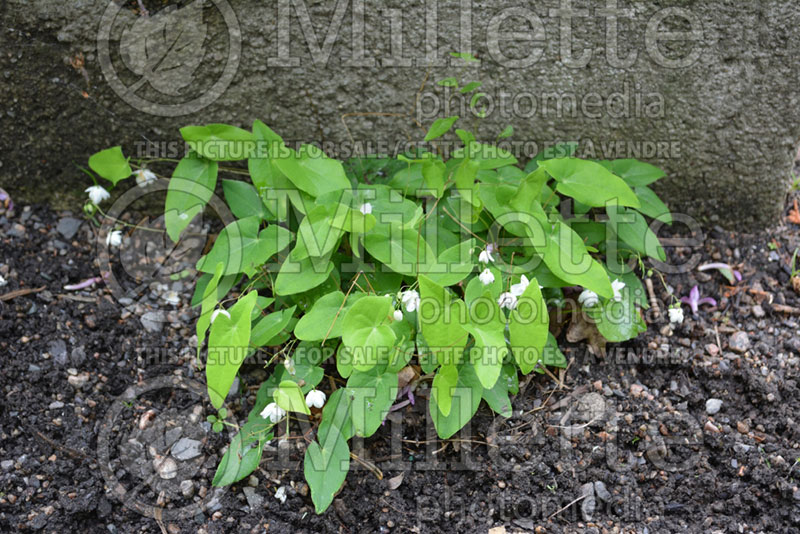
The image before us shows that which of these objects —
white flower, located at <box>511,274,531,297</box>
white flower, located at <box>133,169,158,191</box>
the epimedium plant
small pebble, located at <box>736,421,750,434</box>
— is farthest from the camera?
white flower, located at <box>133,169,158,191</box>

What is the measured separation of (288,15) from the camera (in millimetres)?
1890

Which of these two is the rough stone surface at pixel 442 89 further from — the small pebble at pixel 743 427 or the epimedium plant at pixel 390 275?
the small pebble at pixel 743 427

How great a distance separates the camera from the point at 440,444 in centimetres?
167

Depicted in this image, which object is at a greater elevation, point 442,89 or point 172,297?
point 442,89

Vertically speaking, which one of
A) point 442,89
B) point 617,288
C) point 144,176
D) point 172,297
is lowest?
point 172,297

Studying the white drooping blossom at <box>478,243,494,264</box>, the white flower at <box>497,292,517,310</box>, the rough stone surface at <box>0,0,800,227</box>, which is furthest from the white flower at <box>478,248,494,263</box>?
the rough stone surface at <box>0,0,800,227</box>

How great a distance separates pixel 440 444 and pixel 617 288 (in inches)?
23.9

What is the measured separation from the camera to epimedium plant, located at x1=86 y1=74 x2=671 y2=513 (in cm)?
146

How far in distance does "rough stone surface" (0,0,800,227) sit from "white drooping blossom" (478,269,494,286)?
0.70m

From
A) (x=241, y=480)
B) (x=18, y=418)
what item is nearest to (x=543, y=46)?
(x=241, y=480)

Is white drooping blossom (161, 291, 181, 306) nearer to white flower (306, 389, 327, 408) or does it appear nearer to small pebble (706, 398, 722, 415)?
white flower (306, 389, 327, 408)

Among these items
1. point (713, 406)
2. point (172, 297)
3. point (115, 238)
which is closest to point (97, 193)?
point (115, 238)

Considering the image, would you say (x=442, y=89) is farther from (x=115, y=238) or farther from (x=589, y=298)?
(x=115, y=238)

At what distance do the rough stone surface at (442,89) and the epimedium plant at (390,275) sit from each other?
6.7 inches
